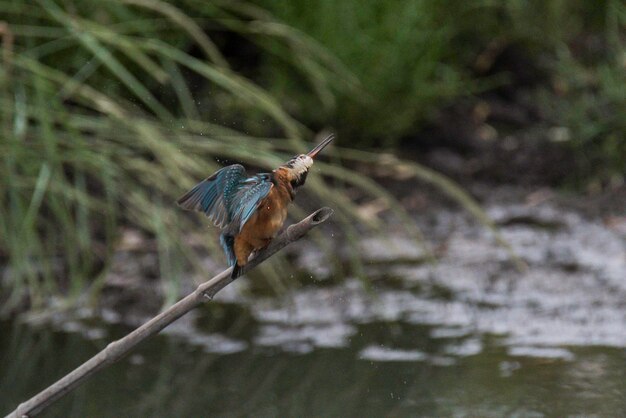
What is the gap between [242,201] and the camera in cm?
134

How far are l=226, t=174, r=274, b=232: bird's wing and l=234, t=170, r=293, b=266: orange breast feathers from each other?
24mm

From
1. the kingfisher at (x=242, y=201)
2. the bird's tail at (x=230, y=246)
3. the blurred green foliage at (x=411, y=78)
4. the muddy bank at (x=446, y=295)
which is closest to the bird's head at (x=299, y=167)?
the kingfisher at (x=242, y=201)

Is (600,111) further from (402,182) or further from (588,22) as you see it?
(588,22)

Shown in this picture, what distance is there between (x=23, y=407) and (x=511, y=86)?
346 centimetres

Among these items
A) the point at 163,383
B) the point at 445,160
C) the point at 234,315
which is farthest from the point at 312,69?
the point at 445,160

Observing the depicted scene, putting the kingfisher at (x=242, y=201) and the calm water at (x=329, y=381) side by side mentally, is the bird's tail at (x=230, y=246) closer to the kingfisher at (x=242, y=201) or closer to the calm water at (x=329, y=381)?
the kingfisher at (x=242, y=201)

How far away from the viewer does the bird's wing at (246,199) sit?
4.32 ft

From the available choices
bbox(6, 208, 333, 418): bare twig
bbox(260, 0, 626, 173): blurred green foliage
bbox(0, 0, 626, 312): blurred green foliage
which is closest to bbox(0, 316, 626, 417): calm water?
bbox(0, 0, 626, 312): blurred green foliage

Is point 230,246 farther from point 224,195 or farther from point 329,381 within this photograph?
point 329,381

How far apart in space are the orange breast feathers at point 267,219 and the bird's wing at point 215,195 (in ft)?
0.11

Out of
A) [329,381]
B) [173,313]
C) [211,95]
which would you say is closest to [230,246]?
[173,313]

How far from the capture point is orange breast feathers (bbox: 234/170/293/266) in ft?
4.49

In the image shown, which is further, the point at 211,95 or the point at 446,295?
the point at 211,95

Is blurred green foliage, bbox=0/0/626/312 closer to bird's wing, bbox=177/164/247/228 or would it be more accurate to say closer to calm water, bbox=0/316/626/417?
calm water, bbox=0/316/626/417
